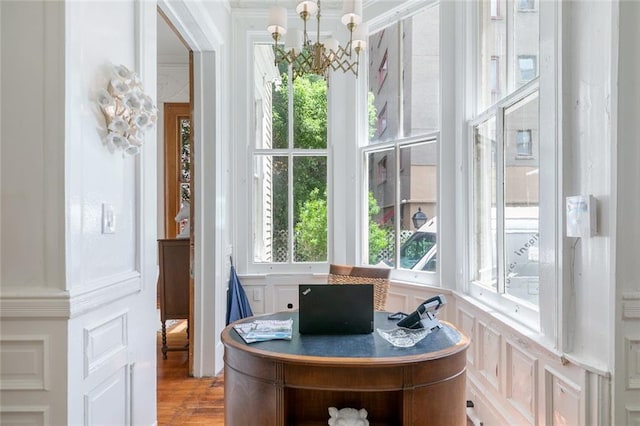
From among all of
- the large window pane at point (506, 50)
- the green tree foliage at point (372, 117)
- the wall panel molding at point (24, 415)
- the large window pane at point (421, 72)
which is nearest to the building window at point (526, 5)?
the large window pane at point (506, 50)

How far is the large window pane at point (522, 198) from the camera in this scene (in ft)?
6.61

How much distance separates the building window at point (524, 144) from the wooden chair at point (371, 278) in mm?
1182

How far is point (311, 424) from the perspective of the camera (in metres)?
1.64

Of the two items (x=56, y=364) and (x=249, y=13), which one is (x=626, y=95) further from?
(x=249, y=13)

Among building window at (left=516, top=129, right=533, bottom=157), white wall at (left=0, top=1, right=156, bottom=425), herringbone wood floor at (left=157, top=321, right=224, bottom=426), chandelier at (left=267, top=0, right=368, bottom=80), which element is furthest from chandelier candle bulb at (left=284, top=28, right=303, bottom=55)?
herringbone wood floor at (left=157, top=321, right=224, bottom=426)

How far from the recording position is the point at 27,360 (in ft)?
4.43

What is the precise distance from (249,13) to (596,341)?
3.70 metres

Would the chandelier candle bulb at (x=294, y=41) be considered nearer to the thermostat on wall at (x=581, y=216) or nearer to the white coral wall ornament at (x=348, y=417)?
the thermostat on wall at (x=581, y=216)

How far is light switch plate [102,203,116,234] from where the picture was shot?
1.61 m

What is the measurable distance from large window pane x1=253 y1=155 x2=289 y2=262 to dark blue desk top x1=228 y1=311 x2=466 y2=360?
1902 mm

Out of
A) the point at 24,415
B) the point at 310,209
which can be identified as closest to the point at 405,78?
the point at 310,209

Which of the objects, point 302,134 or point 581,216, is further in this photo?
point 302,134

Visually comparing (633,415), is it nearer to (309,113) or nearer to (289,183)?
(289,183)

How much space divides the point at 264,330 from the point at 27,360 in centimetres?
92
